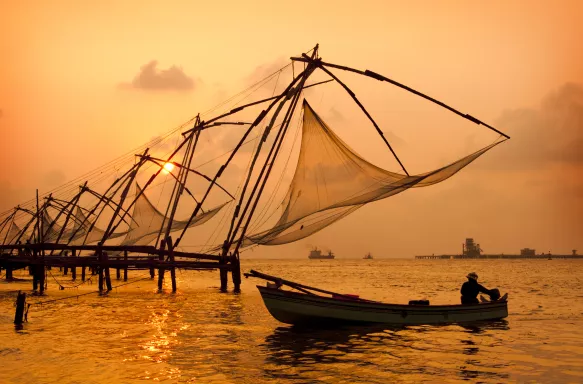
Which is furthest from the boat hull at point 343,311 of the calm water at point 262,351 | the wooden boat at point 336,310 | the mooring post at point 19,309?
the mooring post at point 19,309

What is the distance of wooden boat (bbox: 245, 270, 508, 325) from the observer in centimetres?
1908

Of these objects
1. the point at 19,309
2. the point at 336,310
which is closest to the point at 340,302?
the point at 336,310

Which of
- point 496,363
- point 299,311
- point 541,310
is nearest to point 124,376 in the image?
point 299,311

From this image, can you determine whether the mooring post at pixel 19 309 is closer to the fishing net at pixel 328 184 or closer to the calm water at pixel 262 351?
the calm water at pixel 262 351

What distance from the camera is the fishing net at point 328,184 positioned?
1891cm

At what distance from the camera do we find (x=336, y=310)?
19.3 m

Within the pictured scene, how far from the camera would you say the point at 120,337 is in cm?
1886

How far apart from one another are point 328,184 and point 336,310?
3.88 metres

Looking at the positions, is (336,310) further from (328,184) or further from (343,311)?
(328,184)

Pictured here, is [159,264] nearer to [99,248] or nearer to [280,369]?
[99,248]

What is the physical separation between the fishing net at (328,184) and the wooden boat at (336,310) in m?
1.57

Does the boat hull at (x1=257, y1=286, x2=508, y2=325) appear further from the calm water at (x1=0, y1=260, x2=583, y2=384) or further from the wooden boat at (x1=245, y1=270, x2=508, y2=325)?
the calm water at (x1=0, y1=260, x2=583, y2=384)

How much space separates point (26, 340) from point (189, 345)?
4731mm

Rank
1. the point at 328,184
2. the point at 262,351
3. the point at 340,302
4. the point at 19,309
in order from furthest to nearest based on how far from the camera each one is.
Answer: the point at 19,309 < the point at 328,184 < the point at 340,302 < the point at 262,351
